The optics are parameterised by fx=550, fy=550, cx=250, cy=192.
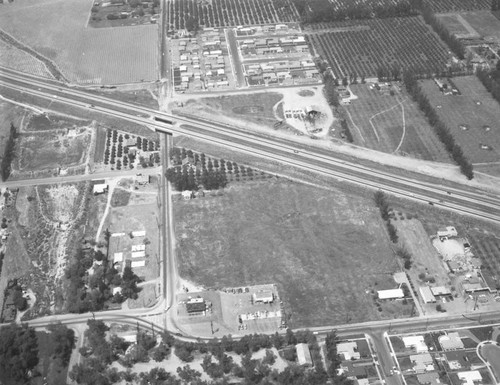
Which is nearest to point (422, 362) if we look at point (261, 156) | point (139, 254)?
point (139, 254)

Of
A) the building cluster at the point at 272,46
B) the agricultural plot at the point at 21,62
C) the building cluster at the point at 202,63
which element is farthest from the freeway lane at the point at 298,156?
the building cluster at the point at 272,46

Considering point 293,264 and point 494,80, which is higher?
point 494,80

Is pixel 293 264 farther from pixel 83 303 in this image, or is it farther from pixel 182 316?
pixel 83 303

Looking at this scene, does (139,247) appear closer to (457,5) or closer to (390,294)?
(390,294)

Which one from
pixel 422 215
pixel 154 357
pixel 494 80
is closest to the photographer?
pixel 154 357

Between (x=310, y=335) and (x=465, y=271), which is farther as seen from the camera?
(x=465, y=271)

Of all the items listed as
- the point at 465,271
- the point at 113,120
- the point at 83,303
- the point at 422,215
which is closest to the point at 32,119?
the point at 113,120

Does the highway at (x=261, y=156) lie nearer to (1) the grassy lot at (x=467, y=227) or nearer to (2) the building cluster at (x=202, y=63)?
(1) the grassy lot at (x=467, y=227)
